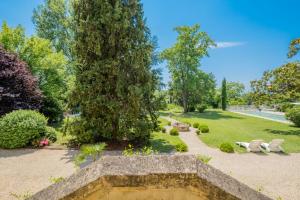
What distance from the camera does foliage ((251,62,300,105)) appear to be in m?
20.9

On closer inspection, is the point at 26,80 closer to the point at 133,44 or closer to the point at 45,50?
the point at 45,50

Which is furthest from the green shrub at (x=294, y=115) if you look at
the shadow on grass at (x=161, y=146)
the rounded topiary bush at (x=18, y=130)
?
the rounded topiary bush at (x=18, y=130)

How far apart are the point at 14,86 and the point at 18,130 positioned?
473 centimetres

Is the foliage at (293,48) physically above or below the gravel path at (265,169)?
above

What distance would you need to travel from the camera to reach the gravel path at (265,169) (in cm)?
795

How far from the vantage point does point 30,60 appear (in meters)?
22.0

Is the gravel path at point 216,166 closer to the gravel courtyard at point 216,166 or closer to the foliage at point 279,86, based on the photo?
the gravel courtyard at point 216,166

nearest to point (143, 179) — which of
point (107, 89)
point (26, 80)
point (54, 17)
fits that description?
point (107, 89)

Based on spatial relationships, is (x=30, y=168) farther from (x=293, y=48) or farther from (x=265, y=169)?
(x=293, y=48)

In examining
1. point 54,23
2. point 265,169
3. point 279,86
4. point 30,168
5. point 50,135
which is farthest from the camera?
point 54,23

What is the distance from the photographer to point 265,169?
10047 mm

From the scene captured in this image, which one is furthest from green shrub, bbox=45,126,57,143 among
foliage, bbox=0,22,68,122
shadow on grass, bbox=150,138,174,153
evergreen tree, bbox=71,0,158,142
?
A: foliage, bbox=0,22,68,122

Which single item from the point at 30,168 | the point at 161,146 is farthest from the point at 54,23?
the point at 30,168

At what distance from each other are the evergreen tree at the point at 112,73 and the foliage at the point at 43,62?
833 cm
